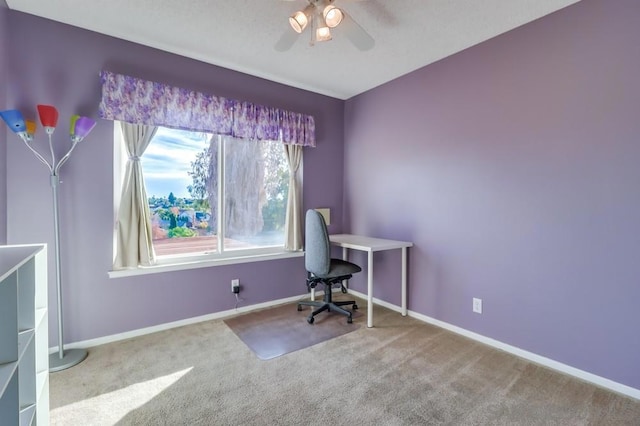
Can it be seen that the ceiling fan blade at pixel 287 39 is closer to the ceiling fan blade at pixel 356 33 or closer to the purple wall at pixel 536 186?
the ceiling fan blade at pixel 356 33

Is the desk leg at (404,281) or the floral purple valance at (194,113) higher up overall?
the floral purple valance at (194,113)

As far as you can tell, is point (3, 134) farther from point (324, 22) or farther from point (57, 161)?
point (324, 22)

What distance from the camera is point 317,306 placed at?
3117 mm

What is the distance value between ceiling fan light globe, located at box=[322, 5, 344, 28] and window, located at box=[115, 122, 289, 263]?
5.62 ft

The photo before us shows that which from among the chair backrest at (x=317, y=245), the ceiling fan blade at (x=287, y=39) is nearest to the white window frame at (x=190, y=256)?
the chair backrest at (x=317, y=245)

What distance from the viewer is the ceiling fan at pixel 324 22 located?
69.8 inches

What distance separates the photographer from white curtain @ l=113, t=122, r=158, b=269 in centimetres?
253

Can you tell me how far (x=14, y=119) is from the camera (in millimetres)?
1892

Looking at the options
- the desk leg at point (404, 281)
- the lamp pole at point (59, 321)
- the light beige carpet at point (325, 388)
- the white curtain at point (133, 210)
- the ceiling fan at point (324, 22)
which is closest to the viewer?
the light beige carpet at point (325, 388)

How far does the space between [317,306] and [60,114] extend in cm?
269

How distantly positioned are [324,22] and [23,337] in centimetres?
222

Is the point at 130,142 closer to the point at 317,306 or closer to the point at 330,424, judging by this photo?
the point at 317,306

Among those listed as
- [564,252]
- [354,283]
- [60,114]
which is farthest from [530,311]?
[60,114]

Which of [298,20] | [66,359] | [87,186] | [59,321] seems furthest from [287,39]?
[66,359]
